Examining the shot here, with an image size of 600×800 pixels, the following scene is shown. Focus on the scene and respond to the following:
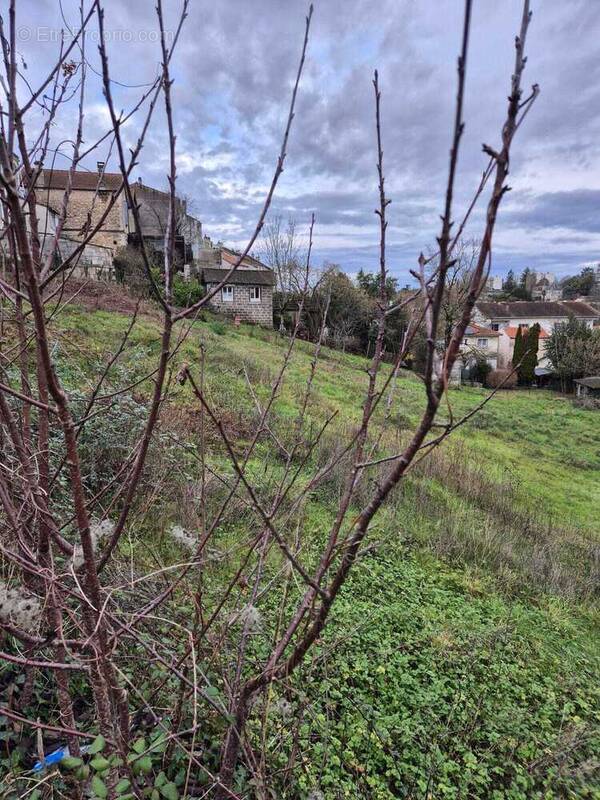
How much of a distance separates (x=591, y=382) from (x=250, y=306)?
21.2m

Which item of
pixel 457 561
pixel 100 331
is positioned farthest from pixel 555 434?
pixel 100 331

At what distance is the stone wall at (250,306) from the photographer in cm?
2641

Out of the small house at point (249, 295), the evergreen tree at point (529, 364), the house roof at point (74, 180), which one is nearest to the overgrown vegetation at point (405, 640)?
the house roof at point (74, 180)

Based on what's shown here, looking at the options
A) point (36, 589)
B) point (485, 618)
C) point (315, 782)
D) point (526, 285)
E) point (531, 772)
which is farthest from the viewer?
point (526, 285)

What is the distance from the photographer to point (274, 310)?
2709cm

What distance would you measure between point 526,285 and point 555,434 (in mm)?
60802

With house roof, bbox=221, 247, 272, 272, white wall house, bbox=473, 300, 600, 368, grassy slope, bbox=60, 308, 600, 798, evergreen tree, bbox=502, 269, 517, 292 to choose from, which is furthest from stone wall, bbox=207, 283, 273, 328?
evergreen tree, bbox=502, 269, 517, 292

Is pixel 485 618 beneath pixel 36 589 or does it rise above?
beneath

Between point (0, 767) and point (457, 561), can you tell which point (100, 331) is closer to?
point (457, 561)

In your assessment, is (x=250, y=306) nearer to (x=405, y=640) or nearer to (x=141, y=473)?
(x=405, y=640)

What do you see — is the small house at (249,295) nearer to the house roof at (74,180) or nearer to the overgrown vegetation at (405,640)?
the house roof at (74,180)

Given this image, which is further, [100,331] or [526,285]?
[526,285]

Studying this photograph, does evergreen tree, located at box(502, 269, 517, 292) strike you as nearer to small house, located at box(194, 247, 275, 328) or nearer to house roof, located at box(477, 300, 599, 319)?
house roof, located at box(477, 300, 599, 319)

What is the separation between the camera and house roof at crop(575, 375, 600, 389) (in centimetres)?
2629
